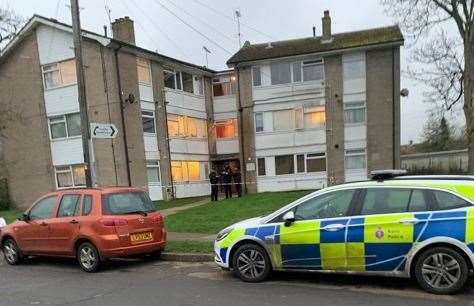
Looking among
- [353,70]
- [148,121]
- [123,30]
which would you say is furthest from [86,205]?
[353,70]

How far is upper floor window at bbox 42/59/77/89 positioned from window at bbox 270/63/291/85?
10.7 meters

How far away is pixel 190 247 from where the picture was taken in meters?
10.2

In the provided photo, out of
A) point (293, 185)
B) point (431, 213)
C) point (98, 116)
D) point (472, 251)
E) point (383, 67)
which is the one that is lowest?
point (293, 185)

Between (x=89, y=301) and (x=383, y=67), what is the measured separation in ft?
72.9

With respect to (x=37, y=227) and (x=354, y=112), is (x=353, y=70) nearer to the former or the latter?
(x=354, y=112)

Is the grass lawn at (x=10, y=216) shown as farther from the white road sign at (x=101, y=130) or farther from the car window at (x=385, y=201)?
the car window at (x=385, y=201)

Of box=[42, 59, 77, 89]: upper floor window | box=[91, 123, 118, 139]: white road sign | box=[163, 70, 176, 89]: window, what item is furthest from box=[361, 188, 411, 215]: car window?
box=[163, 70, 176, 89]: window

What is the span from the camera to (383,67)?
25.7 meters

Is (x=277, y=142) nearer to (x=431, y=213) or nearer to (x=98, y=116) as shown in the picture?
(x=98, y=116)

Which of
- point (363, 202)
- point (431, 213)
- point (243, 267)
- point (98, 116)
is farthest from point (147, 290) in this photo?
point (98, 116)

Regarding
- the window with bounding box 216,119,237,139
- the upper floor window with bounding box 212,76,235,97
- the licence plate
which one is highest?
the upper floor window with bounding box 212,76,235,97

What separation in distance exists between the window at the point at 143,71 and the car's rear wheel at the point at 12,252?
50.2 ft

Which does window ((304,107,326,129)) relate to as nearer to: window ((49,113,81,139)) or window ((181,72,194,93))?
window ((181,72,194,93))

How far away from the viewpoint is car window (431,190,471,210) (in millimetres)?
6172
